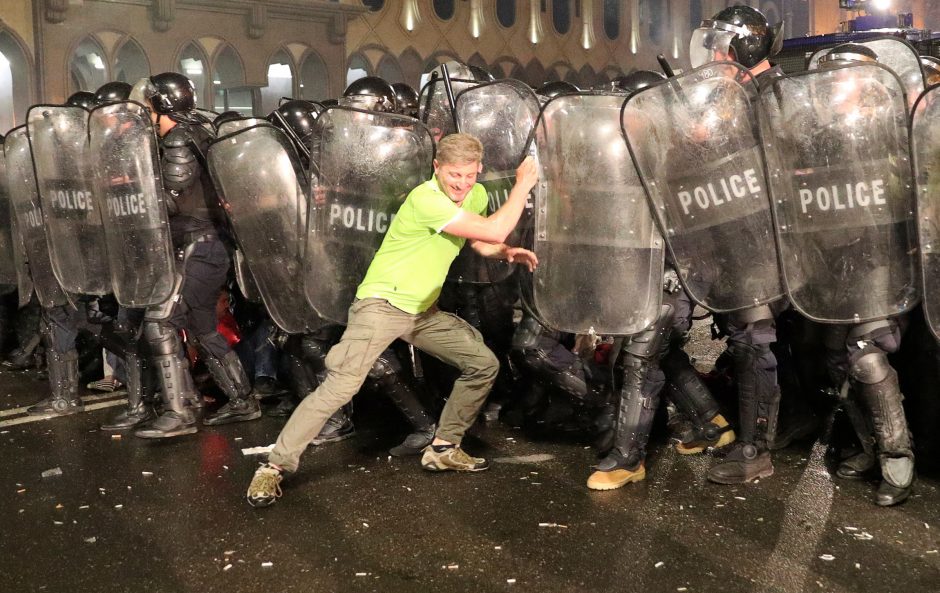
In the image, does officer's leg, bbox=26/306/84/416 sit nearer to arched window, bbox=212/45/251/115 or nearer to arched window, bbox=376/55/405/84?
arched window, bbox=212/45/251/115

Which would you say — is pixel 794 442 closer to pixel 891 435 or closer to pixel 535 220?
Answer: pixel 891 435

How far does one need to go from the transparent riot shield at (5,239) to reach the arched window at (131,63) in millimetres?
8135

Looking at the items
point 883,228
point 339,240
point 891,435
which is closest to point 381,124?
point 339,240

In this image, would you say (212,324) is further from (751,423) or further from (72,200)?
(751,423)

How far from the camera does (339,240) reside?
4.42 metres

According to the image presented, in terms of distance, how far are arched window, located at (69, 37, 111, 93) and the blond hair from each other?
35.0 feet

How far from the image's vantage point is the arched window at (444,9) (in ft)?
58.1

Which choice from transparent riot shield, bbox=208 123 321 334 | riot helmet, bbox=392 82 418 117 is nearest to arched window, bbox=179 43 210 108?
riot helmet, bbox=392 82 418 117

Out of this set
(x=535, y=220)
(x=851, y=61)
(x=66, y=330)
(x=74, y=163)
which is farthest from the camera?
(x=66, y=330)

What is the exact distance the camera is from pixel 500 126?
4414 mm

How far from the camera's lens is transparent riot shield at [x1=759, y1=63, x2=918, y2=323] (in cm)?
347

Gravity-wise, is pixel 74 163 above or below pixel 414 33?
below

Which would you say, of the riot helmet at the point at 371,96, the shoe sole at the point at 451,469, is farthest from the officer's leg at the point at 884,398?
the riot helmet at the point at 371,96

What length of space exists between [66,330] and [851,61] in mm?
4186
